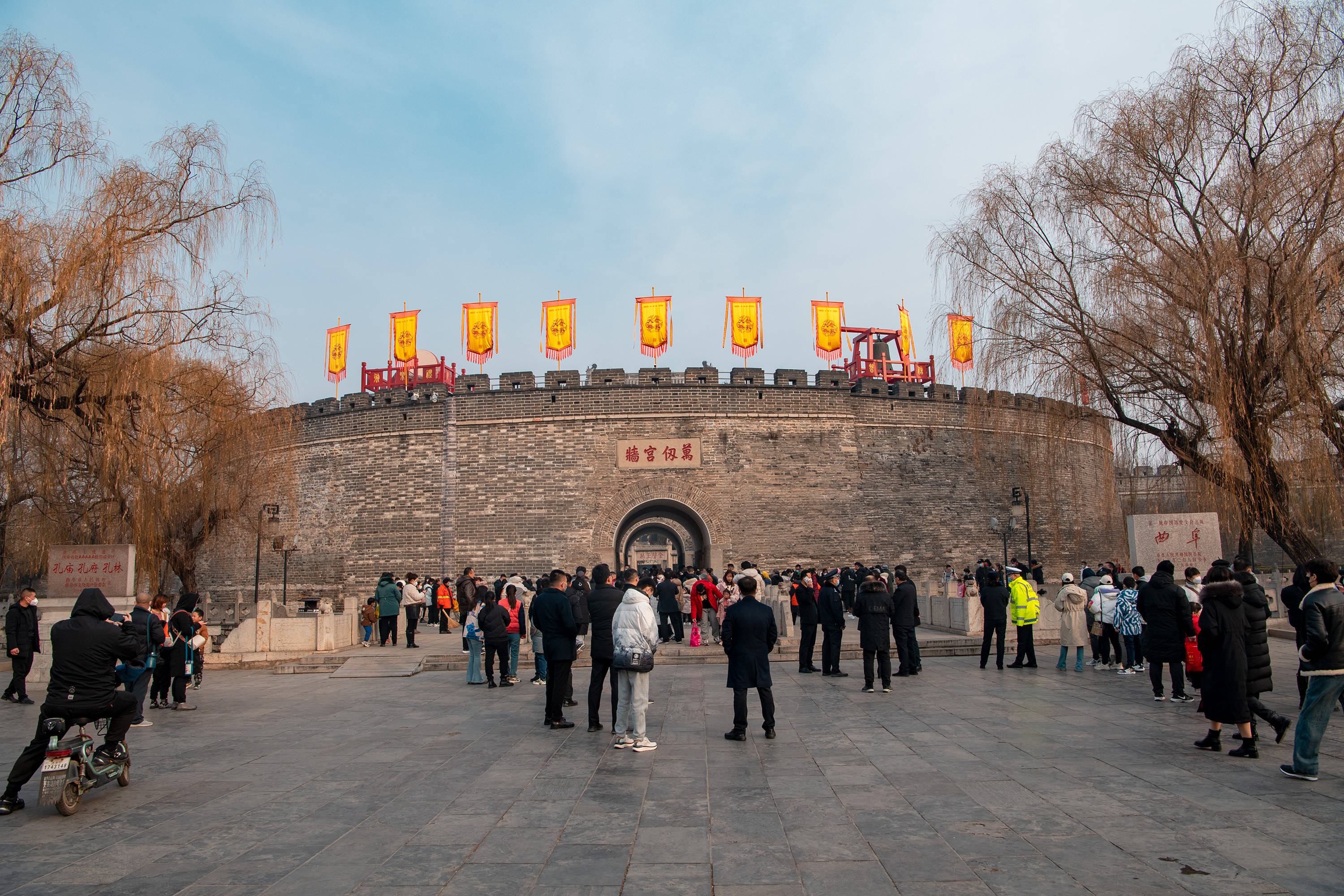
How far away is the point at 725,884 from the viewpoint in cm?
267

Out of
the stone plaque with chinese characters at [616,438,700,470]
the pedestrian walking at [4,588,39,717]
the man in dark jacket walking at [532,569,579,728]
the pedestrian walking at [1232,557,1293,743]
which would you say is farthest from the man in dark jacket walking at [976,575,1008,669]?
the stone plaque with chinese characters at [616,438,700,470]

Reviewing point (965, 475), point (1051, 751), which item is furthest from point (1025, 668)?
point (965, 475)

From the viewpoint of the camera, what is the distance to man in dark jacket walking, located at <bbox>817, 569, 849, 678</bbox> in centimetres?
791

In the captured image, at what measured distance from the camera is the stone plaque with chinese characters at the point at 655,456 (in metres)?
19.0

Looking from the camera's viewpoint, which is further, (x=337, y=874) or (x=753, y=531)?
(x=753, y=531)

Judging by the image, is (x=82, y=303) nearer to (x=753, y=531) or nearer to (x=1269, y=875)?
(x=1269, y=875)

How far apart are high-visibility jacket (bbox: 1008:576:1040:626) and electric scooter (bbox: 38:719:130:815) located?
7297 mm

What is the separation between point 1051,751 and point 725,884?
269cm

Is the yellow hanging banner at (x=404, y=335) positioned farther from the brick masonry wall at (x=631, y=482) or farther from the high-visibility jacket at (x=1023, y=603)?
the high-visibility jacket at (x=1023, y=603)

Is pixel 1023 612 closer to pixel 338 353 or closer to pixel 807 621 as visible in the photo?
pixel 807 621

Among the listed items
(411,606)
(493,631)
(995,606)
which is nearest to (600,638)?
(493,631)

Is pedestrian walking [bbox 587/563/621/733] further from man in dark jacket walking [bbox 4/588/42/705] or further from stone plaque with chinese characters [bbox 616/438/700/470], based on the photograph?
stone plaque with chinese characters [bbox 616/438/700/470]

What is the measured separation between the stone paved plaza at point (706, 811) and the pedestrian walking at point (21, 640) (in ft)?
4.88

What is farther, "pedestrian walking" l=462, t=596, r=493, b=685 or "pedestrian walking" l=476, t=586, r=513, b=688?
"pedestrian walking" l=462, t=596, r=493, b=685
